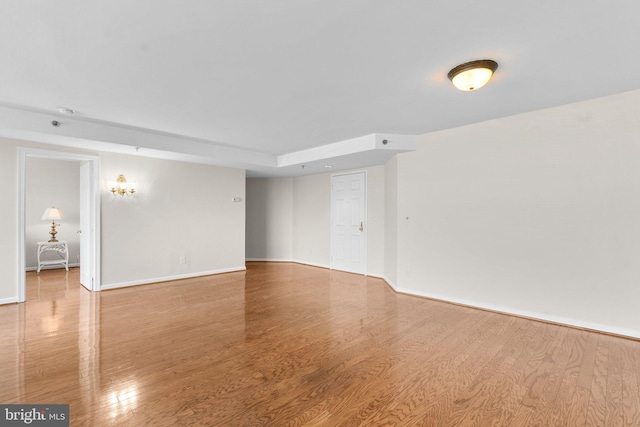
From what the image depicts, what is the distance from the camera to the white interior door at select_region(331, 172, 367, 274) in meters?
6.39

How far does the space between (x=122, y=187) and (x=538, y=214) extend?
637 cm

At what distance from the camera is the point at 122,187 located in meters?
5.12

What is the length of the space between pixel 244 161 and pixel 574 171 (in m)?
5.08

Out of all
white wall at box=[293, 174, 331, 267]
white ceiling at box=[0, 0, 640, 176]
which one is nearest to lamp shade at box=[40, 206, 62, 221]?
white ceiling at box=[0, 0, 640, 176]

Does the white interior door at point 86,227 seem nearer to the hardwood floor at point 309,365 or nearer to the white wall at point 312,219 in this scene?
the hardwood floor at point 309,365

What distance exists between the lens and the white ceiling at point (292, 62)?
6.07 feet

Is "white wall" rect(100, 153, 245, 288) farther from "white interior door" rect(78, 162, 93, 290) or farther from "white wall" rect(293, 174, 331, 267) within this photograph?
"white wall" rect(293, 174, 331, 267)

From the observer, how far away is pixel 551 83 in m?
2.85

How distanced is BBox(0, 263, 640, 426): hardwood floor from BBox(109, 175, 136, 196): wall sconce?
189 cm

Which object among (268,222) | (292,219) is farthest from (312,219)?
(268,222)

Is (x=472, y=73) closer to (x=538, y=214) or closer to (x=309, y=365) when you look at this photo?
(x=538, y=214)

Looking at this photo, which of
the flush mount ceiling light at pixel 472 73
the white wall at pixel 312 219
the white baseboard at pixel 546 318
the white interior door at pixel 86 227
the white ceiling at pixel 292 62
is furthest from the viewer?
the white wall at pixel 312 219

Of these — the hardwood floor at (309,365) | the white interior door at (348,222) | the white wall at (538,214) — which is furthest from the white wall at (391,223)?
the hardwood floor at (309,365)

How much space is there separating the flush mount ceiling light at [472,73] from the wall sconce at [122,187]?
526 cm
